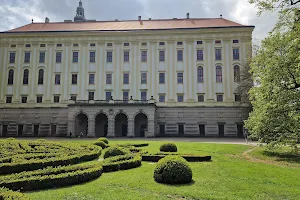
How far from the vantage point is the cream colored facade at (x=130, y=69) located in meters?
44.3

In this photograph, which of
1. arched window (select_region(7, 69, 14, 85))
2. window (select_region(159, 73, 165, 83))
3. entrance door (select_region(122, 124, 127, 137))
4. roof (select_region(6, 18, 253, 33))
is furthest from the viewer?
roof (select_region(6, 18, 253, 33))

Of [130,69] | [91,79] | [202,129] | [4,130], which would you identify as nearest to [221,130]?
[202,129]

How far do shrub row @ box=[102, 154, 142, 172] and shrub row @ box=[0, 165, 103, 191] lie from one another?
51.8 inches

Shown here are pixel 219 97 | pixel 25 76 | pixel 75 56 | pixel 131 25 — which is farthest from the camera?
pixel 131 25

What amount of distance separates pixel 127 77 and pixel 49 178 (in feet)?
124

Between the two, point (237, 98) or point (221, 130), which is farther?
point (237, 98)

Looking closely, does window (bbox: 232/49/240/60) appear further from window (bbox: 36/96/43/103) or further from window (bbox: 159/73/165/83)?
window (bbox: 36/96/43/103)

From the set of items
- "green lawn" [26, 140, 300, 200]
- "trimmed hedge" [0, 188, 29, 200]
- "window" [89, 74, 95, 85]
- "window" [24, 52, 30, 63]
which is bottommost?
"green lawn" [26, 140, 300, 200]

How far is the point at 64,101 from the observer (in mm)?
45719

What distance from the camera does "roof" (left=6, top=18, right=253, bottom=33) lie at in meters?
47.8

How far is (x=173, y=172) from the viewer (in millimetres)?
9641

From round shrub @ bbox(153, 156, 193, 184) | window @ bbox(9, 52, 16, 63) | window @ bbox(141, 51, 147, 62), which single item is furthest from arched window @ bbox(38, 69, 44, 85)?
round shrub @ bbox(153, 156, 193, 184)

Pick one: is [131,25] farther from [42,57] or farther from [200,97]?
[200,97]

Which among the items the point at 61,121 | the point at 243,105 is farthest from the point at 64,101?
the point at 243,105
